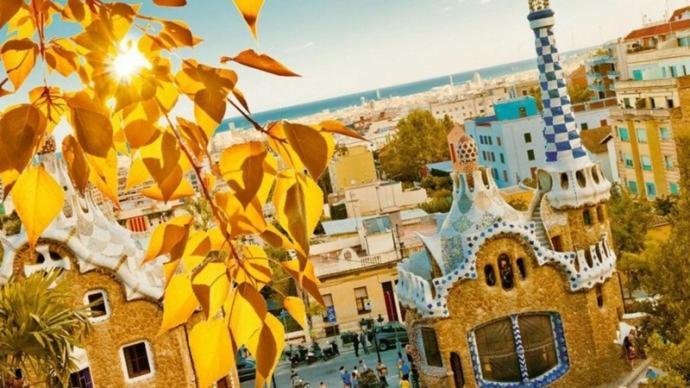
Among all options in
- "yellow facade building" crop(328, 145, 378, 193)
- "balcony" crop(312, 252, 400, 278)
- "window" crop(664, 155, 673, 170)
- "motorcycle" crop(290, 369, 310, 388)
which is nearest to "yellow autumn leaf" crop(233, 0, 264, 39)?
"motorcycle" crop(290, 369, 310, 388)

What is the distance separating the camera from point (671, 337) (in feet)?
28.9

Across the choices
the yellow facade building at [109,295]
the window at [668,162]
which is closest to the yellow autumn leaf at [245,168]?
the yellow facade building at [109,295]

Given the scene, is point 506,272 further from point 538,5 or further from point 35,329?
point 35,329

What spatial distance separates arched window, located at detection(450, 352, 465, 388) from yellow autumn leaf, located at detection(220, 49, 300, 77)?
9.44 m

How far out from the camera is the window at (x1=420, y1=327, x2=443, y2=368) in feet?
33.0

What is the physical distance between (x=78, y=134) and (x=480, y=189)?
9276 mm

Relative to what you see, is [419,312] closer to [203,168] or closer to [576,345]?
[576,345]

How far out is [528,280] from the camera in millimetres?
9945

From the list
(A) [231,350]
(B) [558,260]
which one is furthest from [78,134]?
(B) [558,260]

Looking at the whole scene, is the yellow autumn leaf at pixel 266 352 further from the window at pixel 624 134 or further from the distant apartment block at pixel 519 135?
the distant apartment block at pixel 519 135

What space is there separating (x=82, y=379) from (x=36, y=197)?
8.43 metres

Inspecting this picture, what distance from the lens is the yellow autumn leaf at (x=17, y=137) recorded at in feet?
2.36

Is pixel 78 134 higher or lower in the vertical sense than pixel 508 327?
higher

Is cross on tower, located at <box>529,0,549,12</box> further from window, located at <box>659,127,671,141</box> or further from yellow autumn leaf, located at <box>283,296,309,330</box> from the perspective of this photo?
yellow autumn leaf, located at <box>283,296,309,330</box>
